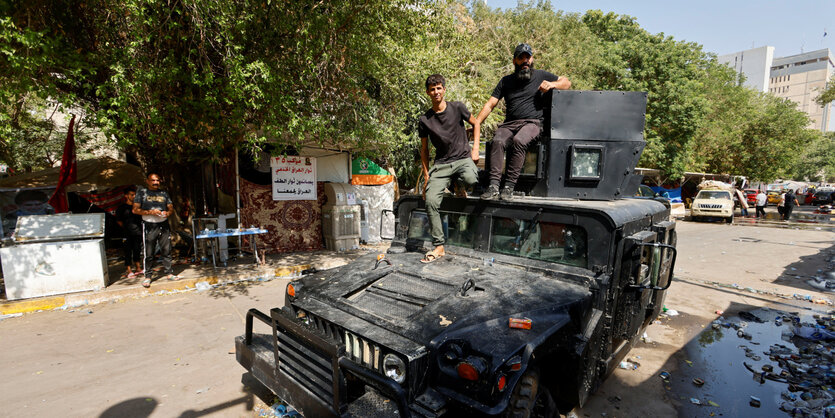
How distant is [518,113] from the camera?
414 cm

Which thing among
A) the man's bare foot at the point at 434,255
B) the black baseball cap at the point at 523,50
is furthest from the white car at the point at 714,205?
the man's bare foot at the point at 434,255

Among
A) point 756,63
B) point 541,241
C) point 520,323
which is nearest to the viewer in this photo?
point 520,323

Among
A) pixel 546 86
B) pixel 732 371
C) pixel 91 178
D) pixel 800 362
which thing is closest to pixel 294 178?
pixel 91 178

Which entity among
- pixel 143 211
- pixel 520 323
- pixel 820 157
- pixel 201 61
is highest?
pixel 820 157

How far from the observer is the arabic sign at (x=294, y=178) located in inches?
356

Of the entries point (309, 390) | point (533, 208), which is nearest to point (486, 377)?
point (309, 390)

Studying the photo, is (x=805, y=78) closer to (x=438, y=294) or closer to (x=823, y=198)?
(x=823, y=198)

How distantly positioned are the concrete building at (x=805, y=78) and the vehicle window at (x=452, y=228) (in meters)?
127

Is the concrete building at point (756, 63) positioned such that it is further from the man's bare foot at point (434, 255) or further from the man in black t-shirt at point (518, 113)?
the man's bare foot at point (434, 255)

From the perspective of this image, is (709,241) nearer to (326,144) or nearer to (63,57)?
(326,144)

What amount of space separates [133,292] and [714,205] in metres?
22.2

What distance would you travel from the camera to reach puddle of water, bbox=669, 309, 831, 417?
336 cm

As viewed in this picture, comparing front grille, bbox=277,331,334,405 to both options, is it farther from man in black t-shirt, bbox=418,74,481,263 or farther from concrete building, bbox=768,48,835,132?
concrete building, bbox=768,48,835,132

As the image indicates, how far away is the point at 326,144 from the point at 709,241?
12.5 meters
